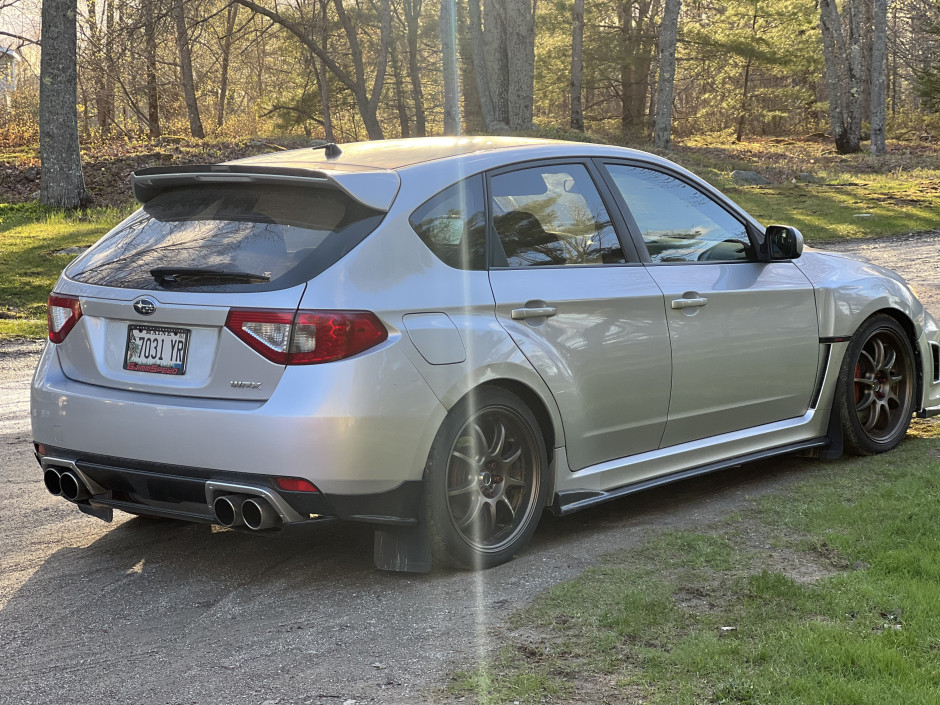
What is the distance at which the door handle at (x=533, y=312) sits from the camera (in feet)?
15.3

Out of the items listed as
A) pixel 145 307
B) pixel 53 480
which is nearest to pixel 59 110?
pixel 53 480

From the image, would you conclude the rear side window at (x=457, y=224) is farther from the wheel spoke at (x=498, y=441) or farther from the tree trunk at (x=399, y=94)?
the tree trunk at (x=399, y=94)

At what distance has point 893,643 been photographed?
3686 mm

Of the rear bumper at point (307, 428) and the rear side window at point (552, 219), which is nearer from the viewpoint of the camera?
the rear bumper at point (307, 428)

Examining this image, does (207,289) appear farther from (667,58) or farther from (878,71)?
(878,71)

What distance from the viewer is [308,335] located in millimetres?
4102

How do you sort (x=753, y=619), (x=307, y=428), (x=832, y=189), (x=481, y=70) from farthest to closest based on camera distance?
1. (x=481, y=70)
2. (x=832, y=189)
3. (x=307, y=428)
4. (x=753, y=619)

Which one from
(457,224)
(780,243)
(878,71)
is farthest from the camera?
(878,71)

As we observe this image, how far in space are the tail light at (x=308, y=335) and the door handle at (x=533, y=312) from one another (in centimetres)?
76

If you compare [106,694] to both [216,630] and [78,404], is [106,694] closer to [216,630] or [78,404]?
[216,630]

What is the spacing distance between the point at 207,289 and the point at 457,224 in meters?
1.04

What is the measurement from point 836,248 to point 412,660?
1606cm

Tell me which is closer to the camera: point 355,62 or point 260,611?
point 260,611

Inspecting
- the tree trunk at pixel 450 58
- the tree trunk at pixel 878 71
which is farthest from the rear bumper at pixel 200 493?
the tree trunk at pixel 878 71
